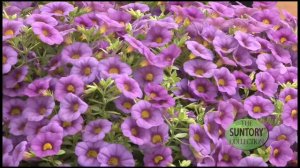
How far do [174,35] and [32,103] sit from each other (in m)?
0.51

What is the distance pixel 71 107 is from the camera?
4.78 ft

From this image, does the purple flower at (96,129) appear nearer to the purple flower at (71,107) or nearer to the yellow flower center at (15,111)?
the purple flower at (71,107)

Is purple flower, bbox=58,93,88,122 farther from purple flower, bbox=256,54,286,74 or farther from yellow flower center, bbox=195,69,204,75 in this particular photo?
purple flower, bbox=256,54,286,74

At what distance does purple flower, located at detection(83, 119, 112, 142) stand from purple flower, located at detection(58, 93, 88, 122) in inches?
1.8

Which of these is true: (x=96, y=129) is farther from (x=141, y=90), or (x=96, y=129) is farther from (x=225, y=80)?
(x=225, y=80)

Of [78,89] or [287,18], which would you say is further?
[287,18]

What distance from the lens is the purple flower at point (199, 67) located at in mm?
1612

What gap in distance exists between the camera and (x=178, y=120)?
4.85 feet

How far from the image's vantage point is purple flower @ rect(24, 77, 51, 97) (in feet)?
4.93

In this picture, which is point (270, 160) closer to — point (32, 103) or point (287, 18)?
point (32, 103)

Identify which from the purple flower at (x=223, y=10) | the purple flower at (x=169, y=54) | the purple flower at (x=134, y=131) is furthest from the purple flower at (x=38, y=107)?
the purple flower at (x=223, y=10)

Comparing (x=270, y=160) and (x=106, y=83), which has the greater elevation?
(x=106, y=83)

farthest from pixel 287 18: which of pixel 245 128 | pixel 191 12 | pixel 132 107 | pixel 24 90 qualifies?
pixel 24 90

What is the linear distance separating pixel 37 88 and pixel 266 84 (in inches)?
25.1
